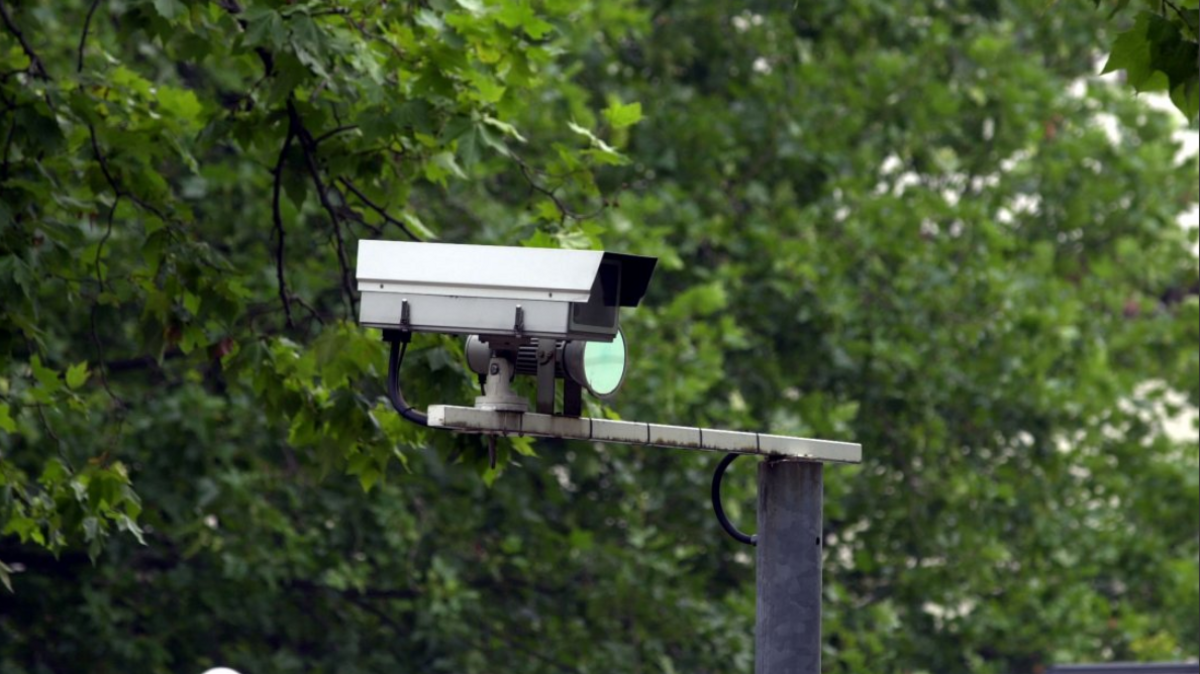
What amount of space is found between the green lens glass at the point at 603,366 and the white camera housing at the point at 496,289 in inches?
1.8

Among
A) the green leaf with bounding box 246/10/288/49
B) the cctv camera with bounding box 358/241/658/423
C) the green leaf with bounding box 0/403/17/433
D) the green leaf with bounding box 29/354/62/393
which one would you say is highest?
the green leaf with bounding box 246/10/288/49

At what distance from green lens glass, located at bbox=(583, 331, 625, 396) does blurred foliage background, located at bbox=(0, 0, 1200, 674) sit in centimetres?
267

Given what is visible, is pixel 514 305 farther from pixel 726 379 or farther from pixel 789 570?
pixel 726 379

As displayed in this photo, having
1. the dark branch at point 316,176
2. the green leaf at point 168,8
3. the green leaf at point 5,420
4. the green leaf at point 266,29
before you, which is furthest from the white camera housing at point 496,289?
the green leaf at point 5,420

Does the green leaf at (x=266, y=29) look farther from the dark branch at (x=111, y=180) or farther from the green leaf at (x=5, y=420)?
the green leaf at (x=5, y=420)

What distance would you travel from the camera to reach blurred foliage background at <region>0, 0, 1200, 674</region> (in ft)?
30.9

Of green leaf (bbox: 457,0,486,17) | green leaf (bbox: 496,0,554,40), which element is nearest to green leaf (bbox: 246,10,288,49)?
green leaf (bbox: 457,0,486,17)

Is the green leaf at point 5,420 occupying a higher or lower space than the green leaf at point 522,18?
lower

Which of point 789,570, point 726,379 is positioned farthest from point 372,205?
point 726,379

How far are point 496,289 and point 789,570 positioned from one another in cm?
85

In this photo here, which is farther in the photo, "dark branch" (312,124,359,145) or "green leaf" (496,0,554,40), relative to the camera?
"dark branch" (312,124,359,145)

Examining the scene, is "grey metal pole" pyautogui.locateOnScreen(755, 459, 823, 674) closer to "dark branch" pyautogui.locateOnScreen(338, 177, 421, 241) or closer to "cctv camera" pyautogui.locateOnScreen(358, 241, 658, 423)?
"cctv camera" pyautogui.locateOnScreen(358, 241, 658, 423)

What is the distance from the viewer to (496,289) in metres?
3.88

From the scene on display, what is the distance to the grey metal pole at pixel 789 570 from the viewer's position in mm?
3941
